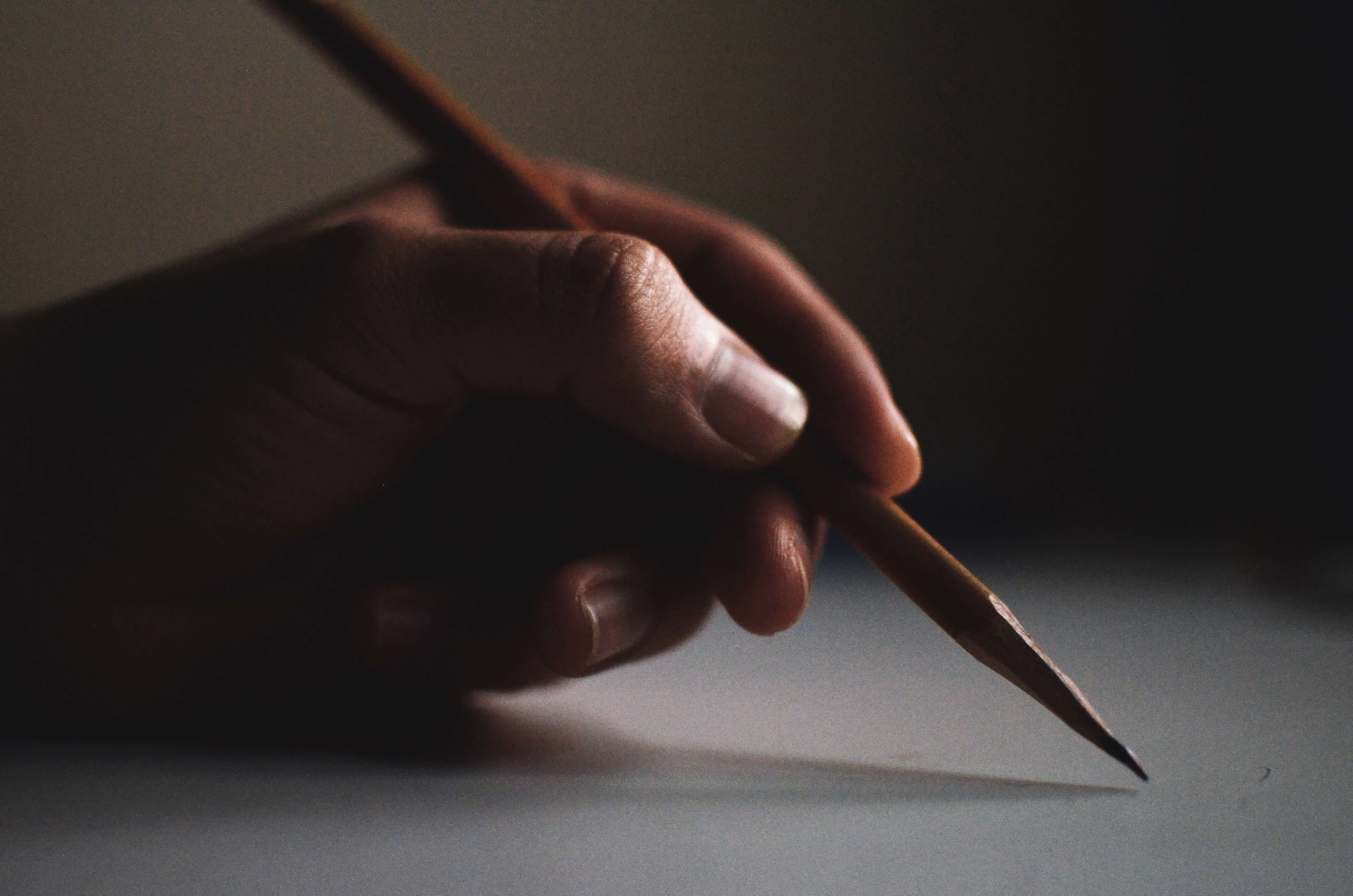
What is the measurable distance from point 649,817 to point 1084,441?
0.99 metres

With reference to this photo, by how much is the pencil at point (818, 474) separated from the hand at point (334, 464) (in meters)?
0.05

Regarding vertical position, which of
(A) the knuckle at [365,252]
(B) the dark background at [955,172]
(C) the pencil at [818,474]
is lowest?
(B) the dark background at [955,172]

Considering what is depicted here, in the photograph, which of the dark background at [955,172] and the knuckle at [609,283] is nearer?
the knuckle at [609,283]

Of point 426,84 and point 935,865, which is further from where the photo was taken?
point 426,84

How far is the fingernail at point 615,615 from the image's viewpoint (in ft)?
1.64

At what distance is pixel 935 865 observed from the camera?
34 centimetres

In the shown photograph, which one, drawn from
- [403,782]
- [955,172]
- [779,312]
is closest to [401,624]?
[403,782]

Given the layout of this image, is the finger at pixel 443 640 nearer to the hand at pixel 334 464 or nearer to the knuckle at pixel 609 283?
the hand at pixel 334 464

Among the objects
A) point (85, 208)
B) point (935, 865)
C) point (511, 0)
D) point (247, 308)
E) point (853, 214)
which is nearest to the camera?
point (935, 865)

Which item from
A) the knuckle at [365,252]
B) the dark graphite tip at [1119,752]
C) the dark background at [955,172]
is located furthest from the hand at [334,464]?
the dark background at [955,172]

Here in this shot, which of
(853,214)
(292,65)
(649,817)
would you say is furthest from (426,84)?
(853,214)

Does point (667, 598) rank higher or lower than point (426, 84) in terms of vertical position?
lower

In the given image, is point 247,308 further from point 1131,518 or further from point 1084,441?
point 1084,441

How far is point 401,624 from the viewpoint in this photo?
556mm
